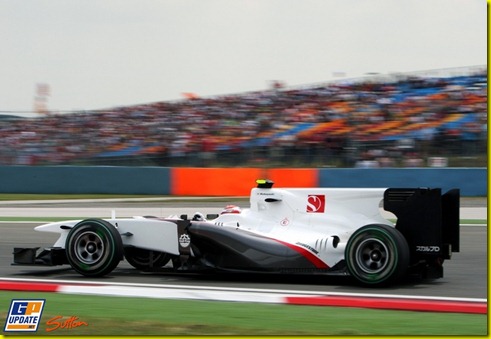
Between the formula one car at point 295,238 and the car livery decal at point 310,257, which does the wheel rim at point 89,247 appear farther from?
the car livery decal at point 310,257

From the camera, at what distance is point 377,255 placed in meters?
7.62

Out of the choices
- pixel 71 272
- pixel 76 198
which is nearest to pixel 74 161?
pixel 76 198

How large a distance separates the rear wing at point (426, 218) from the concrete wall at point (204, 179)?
12829 millimetres

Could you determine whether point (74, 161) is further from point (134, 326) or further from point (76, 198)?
point (134, 326)

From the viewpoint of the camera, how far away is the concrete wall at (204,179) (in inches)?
813

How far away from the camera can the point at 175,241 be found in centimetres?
841

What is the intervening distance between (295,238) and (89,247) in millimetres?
2105

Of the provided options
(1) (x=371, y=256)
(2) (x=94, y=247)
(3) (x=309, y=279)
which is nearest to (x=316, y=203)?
(3) (x=309, y=279)

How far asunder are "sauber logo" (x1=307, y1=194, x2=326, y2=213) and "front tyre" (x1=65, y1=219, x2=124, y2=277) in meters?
1.91

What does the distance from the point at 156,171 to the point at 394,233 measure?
16.9m
